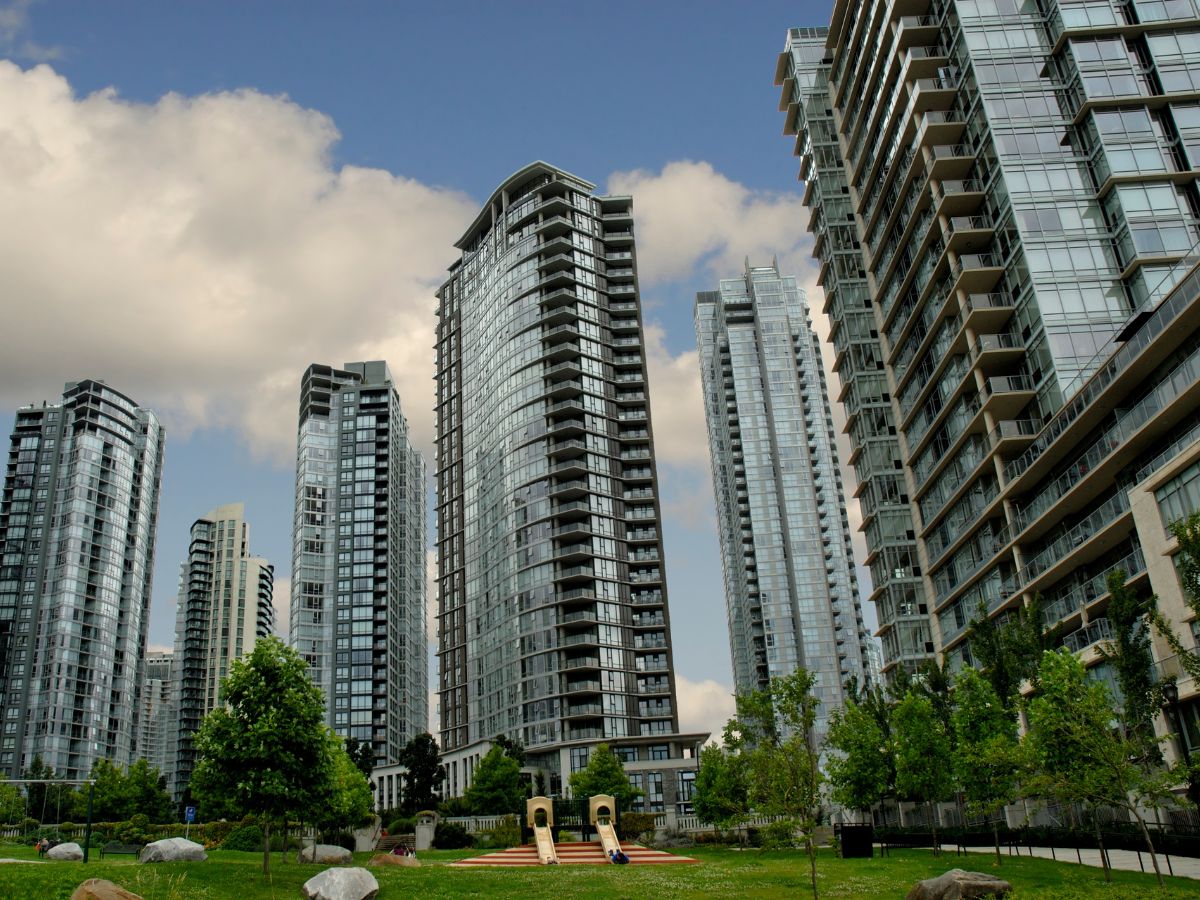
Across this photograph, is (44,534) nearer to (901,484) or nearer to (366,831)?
(366,831)

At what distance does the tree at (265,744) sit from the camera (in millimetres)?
35469

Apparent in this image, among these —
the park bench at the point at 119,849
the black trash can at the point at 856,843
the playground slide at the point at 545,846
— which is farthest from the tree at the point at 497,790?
the black trash can at the point at 856,843

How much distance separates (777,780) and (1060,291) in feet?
151

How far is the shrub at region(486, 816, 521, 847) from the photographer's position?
61.4 metres

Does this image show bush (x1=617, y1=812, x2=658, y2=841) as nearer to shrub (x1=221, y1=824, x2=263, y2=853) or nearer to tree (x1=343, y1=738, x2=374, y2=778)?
shrub (x1=221, y1=824, x2=263, y2=853)

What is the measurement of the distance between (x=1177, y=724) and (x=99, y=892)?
147ft

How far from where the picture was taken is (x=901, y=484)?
8738 centimetres

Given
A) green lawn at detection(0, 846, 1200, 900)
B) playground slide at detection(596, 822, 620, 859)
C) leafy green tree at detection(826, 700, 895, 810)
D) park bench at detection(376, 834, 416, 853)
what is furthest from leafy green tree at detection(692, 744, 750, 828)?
park bench at detection(376, 834, 416, 853)

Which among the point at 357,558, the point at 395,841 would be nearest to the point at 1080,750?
the point at 395,841

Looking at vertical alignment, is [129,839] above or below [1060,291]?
below

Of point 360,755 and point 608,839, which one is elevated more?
point 360,755

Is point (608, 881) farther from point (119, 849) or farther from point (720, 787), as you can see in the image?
point (119, 849)

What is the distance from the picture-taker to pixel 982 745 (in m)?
39.2


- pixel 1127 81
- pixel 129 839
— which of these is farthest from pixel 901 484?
pixel 129 839
